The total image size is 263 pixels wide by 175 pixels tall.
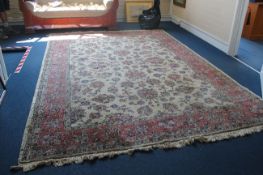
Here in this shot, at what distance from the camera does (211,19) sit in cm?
394

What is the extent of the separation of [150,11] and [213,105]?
296 centimetres

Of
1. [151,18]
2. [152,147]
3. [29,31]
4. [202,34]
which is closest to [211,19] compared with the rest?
[202,34]

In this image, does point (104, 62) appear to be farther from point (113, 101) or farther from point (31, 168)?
point (31, 168)

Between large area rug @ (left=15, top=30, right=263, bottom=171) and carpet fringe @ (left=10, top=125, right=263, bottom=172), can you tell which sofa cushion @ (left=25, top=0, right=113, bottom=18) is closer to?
large area rug @ (left=15, top=30, right=263, bottom=171)

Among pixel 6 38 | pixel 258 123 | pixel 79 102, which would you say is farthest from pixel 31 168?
pixel 6 38

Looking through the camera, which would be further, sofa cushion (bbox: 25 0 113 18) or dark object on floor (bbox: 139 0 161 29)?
dark object on floor (bbox: 139 0 161 29)

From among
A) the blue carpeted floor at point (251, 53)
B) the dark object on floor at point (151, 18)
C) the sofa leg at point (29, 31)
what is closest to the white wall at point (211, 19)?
the blue carpeted floor at point (251, 53)

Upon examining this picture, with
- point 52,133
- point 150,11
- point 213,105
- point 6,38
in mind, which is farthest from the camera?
point 150,11

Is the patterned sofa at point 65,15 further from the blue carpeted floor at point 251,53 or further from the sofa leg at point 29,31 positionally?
the blue carpeted floor at point 251,53

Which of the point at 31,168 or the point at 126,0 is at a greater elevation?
the point at 126,0

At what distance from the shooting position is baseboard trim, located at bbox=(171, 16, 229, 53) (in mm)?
3669

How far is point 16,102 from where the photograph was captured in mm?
2262

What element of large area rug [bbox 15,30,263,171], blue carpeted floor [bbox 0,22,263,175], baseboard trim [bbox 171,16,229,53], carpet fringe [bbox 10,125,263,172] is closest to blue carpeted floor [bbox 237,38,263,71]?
baseboard trim [bbox 171,16,229,53]

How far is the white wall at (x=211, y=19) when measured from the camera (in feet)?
11.4
